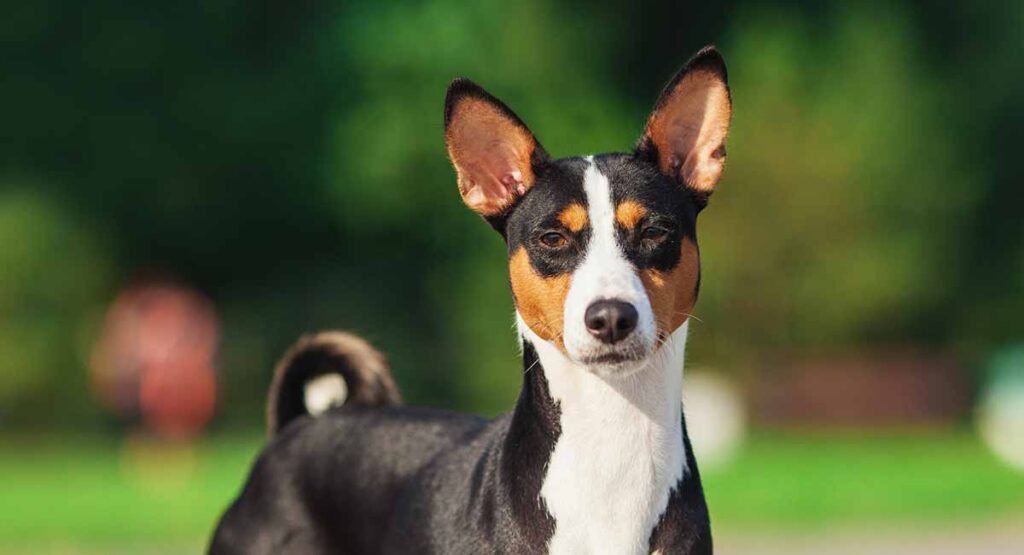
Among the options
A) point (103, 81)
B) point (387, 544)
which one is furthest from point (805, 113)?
point (387, 544)

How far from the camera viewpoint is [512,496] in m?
5.04

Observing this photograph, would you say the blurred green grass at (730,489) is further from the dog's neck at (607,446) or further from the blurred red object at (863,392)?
the dog's neck at (607,446)

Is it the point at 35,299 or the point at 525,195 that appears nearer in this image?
the point at 525,195

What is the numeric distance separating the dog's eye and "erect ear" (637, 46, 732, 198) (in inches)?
18.7

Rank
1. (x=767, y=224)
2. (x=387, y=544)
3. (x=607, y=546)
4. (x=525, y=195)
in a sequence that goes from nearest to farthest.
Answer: (x=607, y=546)
(x=525, y=195)
(x=387, y=544)
(x=767, y=224)

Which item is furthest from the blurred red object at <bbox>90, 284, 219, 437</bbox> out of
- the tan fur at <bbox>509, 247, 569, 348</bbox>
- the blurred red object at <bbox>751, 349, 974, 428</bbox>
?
the tan fur at <bbox>509, 247, 569, 348</bbox>

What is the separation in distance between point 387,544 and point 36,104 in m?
26.9

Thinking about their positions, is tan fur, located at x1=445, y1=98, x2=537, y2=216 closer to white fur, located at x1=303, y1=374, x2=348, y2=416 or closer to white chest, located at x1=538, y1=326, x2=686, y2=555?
white chest, located at x1=538, y1=326, x2=686, y2=555

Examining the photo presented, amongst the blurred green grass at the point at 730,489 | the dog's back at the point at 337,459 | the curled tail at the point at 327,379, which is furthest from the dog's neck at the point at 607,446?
the blurred green grass at the point at 730,489

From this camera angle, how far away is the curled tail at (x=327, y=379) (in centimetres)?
659

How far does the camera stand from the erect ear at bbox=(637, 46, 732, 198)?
529 cm

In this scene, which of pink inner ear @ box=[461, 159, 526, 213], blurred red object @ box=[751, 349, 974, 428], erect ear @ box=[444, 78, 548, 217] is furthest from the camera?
blurred red object @ box=[751, 349, 974, 428]

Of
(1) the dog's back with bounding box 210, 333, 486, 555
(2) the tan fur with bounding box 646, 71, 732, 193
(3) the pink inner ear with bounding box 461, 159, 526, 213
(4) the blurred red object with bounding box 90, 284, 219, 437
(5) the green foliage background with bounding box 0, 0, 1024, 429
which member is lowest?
(1) the dog's back with bounding box 210, 333, 486, 555

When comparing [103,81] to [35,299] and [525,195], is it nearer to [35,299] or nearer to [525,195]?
[35,299]
